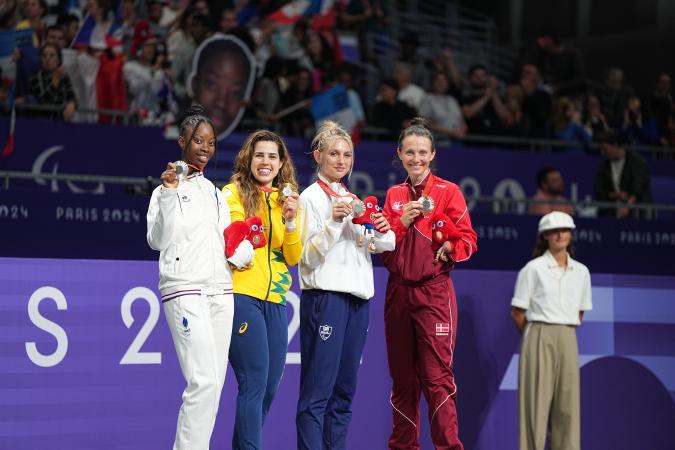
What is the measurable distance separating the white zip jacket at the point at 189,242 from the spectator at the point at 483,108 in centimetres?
650

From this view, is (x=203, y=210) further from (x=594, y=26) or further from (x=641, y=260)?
(x=594, y=26)

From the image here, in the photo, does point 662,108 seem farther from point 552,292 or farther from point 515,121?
point 552,292

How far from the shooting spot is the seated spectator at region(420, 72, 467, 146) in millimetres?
9281

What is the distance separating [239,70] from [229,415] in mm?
3867

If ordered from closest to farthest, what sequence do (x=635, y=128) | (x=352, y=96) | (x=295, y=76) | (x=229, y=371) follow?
1. (x=229, y=371)
2. (x=295, y=76)
3. (x=352, y=96)
4. (x=635, y=128)

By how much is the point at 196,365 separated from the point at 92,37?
5.33 m

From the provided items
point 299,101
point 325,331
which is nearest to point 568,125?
point 299,101

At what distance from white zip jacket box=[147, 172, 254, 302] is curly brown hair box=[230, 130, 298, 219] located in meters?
0.21

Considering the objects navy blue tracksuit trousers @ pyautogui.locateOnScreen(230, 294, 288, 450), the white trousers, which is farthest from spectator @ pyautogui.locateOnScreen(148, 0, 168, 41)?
the white trousers

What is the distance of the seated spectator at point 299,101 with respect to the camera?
8.56 meters

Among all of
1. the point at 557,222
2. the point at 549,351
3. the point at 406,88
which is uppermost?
the point at 406,88

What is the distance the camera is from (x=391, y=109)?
900 cm

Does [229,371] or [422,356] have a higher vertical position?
[422,356]

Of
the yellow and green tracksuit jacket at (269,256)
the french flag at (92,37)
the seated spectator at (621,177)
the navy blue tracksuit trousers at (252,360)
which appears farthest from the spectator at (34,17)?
the seated spectator at (621,177)
